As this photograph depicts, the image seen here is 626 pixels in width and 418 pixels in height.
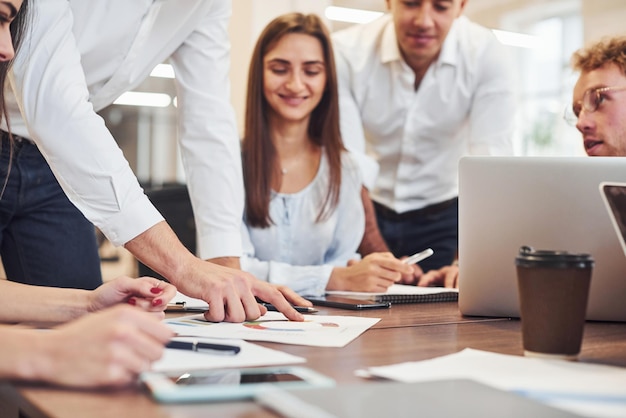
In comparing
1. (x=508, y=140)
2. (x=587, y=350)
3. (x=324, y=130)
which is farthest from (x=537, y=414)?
(x=508, y=140)

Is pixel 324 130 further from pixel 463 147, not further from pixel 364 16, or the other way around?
pixel 364 16

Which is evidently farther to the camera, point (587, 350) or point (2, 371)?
point (587, 350)

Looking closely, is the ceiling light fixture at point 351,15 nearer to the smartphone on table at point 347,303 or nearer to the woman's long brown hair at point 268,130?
the woman's long brown hair at point 268,130

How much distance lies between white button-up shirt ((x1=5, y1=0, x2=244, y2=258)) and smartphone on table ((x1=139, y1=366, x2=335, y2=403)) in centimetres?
62

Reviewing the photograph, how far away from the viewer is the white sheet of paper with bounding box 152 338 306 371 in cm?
80

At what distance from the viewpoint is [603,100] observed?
190 centimetres

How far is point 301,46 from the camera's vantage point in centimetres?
256

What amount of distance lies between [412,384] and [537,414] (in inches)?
4.8

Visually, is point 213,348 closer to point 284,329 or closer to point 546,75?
point 284,329

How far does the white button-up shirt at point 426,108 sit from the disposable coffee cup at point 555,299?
1819 millimetres

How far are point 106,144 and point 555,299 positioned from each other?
825 millimetres

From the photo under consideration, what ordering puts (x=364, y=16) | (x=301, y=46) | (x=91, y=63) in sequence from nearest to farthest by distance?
(x=91, y=63)
(x=301, y=46)
(x=364, y=16)

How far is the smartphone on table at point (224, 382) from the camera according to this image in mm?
670

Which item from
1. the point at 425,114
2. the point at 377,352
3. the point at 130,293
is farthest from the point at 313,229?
the point at 377,352
